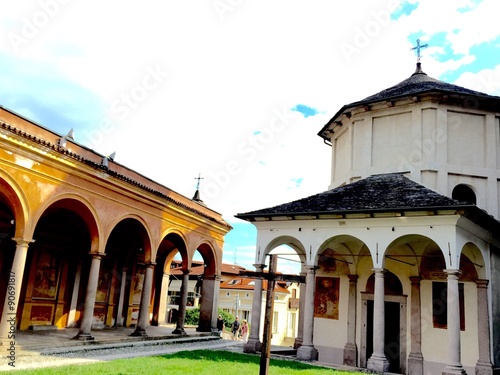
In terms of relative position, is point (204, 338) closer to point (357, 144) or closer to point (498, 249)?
point (357, 144)

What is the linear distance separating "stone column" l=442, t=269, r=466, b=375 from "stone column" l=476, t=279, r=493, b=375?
2.13 meters

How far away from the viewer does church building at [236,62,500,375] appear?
13.6m

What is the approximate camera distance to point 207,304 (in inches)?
905

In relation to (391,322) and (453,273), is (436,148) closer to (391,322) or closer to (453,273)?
(453,273)

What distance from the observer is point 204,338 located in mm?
20844

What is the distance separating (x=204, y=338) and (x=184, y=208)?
618cm

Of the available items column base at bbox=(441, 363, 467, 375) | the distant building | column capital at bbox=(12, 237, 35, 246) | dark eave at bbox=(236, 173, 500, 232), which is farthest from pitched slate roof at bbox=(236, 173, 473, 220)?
the distant building

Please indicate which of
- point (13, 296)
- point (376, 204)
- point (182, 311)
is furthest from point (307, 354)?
point (13, 296)

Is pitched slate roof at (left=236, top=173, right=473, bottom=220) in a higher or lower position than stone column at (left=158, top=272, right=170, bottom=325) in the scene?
higher

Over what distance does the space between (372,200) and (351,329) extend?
5.34 meters

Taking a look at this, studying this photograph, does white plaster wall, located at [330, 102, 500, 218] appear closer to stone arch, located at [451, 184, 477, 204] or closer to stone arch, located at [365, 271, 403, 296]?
stone arch, located at [451, 184, 477, 204]

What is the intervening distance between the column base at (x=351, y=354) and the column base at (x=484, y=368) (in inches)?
162

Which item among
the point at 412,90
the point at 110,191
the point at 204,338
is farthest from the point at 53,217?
the point at 412,90

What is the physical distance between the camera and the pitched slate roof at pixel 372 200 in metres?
13.3
